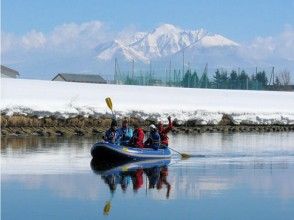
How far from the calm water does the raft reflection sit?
2cm

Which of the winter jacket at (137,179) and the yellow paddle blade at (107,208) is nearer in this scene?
the yellow paddle blade at (107,208)

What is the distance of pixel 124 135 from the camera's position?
23938mm

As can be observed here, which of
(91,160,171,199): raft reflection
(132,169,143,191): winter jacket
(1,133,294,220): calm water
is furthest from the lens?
(91,160,171,199): raft reflection

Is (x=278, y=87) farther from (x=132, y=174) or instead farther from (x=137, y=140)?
(x=132, y=174)

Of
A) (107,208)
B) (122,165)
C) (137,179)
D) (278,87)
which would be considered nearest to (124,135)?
(122,165)

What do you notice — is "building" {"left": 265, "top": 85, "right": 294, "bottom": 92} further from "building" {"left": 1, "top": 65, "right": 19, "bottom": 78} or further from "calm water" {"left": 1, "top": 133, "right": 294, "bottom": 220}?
"calm water" {"left": 1, "top": 133, "right": 294, "bottom": 220}

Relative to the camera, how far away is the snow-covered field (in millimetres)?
38844

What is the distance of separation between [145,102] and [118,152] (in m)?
22.2

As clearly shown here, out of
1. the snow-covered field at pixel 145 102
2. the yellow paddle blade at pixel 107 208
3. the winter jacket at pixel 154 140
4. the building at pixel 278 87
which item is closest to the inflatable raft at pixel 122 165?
the winter jacket at pixel 154 140

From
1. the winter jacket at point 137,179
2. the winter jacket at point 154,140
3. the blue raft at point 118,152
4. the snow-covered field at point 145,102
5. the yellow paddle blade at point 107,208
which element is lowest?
the yellow paddle blade at point 107,208

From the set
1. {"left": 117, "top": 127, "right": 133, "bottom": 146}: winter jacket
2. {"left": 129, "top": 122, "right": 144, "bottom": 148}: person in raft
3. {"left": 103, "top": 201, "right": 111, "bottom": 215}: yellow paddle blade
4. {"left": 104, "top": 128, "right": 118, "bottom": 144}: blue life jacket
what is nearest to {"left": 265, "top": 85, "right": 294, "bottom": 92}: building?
{"left": 117, "top": 127, "right": 133, "bottom": 146}: winter jacket

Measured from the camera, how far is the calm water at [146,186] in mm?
13898

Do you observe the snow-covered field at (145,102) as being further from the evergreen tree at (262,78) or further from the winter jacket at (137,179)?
the evergreen tree at (262,78)

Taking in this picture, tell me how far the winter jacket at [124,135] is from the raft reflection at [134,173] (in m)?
0.92
